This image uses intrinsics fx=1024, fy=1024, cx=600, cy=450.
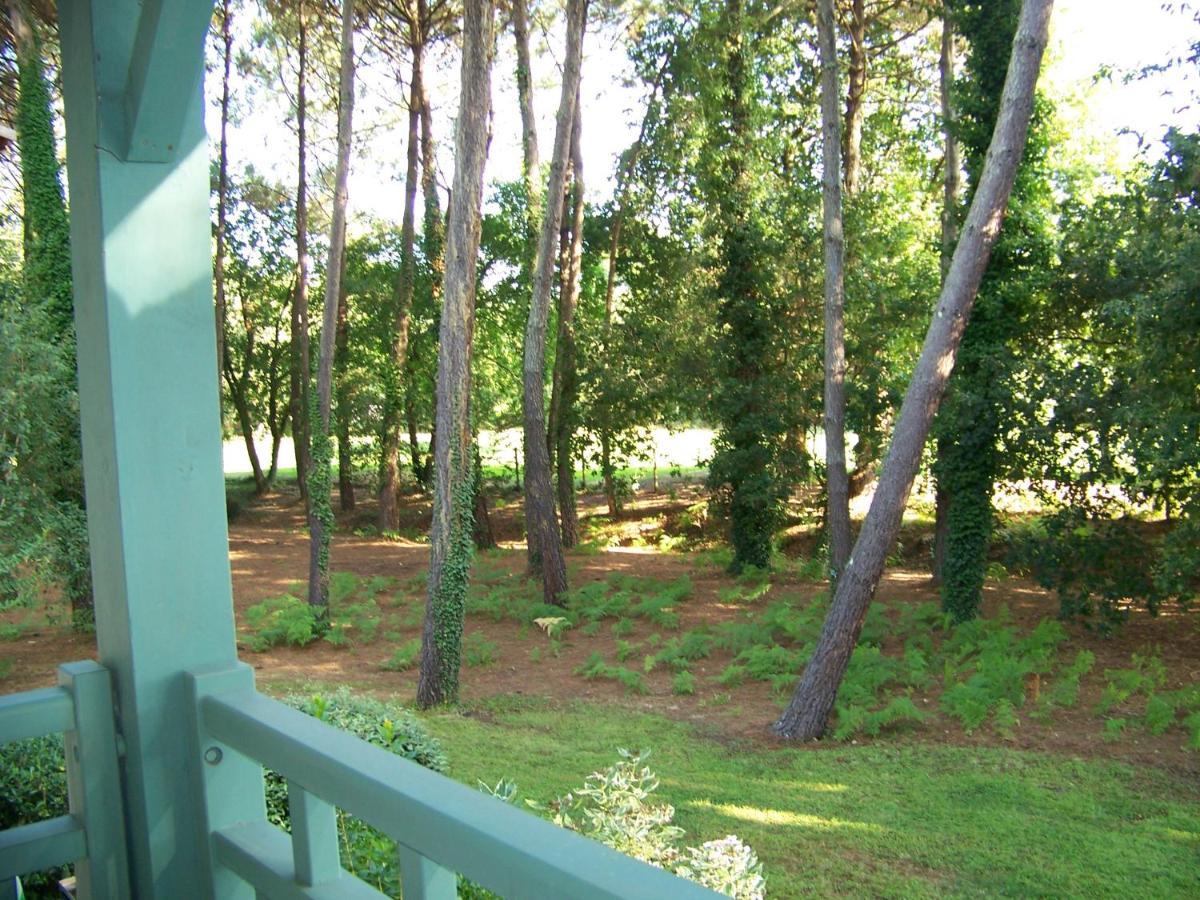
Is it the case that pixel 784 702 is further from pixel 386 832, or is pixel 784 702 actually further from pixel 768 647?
pixel 386 832

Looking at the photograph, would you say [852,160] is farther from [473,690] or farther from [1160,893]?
[1160,893]

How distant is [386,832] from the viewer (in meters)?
1.36

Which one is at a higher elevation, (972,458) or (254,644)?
(972,458)

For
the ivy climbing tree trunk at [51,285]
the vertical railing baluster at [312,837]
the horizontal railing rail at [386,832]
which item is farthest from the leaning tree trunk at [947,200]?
the vertical railing baluster at [312,837]

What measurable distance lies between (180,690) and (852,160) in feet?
68.1

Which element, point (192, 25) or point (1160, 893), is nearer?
point (192, 25)

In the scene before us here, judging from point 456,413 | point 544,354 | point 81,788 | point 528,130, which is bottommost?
point 81,788

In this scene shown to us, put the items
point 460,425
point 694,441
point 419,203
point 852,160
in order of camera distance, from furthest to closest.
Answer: point 694,441 < point 419,203 < point 852,160 < point 460,425

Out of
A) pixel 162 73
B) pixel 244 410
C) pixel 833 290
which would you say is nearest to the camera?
pixel 162 73

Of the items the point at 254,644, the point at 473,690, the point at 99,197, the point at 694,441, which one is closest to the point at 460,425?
the point at 473,690

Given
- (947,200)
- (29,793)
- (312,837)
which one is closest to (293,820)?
(312,837)

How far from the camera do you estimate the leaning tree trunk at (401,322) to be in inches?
894

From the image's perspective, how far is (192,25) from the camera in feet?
6.24

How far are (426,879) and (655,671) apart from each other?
12.7 m
